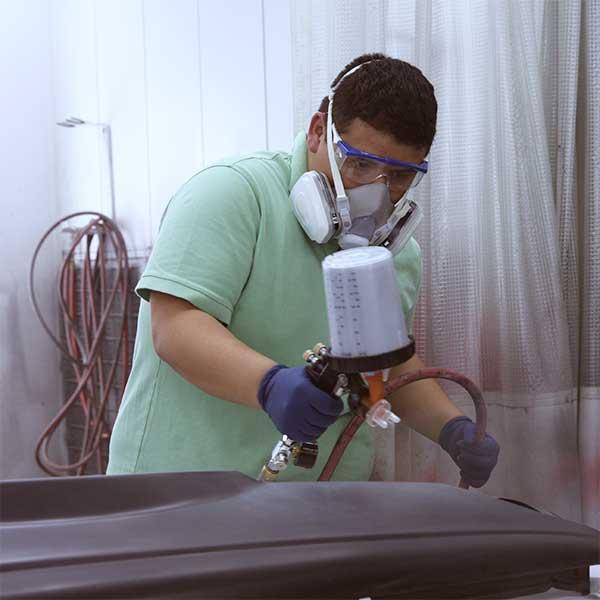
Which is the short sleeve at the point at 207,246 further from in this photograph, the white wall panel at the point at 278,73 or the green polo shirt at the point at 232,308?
the white wall panel at the point at 278,73

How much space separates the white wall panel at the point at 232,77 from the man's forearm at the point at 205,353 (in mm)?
1202

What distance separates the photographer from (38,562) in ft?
2.13

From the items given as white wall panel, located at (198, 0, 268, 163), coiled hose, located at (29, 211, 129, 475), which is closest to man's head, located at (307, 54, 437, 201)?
white wall panel, located at (198, 0, 268, 163)

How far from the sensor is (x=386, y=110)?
1150mm

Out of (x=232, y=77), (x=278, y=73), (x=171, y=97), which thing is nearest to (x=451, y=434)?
(x=278, y=73)

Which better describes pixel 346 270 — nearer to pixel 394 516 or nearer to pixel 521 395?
pixel 394 516

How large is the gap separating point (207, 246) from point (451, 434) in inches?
19.0

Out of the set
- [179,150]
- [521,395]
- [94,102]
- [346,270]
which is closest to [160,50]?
[179,150]

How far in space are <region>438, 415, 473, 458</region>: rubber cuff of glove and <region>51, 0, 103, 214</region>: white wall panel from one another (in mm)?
2147

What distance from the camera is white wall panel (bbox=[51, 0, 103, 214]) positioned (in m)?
3.18

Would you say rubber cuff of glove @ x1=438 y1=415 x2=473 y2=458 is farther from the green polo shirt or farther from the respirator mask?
the respirator mask

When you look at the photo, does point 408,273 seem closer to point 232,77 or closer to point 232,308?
point 232,308

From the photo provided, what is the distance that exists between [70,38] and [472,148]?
2.20 meters

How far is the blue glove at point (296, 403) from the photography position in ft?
3.27
